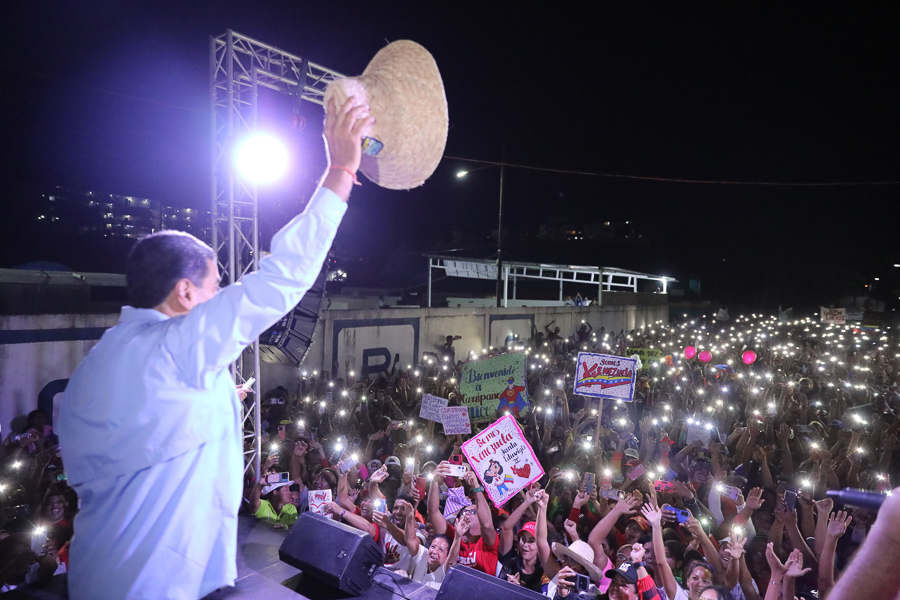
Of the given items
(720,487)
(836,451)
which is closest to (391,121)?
(720,487)

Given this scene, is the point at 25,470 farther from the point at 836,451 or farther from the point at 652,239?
the point at 652,239

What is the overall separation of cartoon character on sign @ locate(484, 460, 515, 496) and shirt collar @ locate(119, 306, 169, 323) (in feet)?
15.2

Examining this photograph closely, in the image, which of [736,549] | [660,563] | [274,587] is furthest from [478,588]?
[736,549]

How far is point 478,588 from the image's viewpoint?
310cm

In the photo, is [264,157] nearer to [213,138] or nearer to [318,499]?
[213,138]

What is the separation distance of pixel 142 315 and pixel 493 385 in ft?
26.0

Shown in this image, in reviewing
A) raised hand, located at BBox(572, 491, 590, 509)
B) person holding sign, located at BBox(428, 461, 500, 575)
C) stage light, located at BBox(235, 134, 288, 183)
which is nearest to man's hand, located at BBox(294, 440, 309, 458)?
person holding sign, located at BBox(428, 461, 500, 575)

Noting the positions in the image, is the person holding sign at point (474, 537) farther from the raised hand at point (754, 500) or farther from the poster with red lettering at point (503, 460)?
the raised hand at point (754, 500)

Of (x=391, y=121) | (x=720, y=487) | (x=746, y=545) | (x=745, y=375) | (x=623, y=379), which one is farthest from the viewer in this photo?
(x=745, y=375)

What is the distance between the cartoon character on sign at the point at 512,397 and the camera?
8969mm

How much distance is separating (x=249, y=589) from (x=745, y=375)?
39.7 feet

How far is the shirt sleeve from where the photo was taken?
1293 millimetres

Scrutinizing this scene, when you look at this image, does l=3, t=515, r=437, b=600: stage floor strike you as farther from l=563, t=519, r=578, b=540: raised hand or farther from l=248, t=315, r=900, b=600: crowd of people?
l=563, t=519, r=578, b=540: raised hand

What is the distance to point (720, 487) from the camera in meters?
5.81
